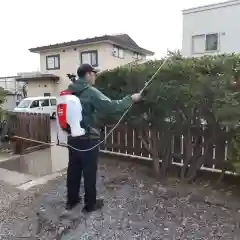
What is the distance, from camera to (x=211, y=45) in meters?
15.9

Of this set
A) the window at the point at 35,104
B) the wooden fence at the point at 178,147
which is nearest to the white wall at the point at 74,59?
the window at the point at 35,104

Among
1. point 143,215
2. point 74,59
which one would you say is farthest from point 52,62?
point 143,215

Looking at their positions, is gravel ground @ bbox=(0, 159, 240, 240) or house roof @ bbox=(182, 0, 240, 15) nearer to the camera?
gravel ground @ bbox=(0, 159, 240, 240)

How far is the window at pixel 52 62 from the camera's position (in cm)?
2417

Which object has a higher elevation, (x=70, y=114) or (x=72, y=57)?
(x=72, y=57)

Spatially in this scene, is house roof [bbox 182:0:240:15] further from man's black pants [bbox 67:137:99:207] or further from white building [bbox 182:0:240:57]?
man's black pants [bbox 67:137:99:207]

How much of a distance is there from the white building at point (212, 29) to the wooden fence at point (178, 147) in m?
10.5

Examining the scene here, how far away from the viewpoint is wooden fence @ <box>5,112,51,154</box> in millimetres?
7230

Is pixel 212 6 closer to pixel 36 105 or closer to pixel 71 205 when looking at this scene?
pixel 36 105

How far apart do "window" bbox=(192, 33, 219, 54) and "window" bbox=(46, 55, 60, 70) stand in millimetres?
12325

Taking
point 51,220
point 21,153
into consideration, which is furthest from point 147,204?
point 21,153

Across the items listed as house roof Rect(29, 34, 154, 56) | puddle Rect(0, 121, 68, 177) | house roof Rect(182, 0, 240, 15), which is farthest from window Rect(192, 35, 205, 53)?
puddle Rect(0, 121, 68, 177)

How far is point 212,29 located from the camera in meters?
15.6

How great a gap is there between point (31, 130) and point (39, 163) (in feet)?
5.06
